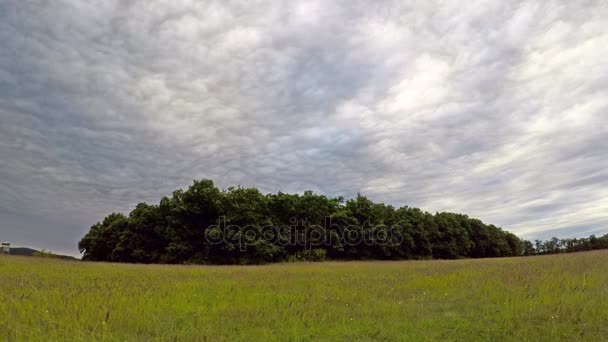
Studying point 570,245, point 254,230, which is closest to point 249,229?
point 254,230

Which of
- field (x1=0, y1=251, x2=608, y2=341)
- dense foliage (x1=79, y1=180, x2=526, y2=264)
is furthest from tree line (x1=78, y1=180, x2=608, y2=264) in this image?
field (x1=0, y1=251, x2=608, y2=341)

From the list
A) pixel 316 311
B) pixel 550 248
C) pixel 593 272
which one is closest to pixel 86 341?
pixel 316 311

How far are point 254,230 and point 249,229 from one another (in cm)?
58

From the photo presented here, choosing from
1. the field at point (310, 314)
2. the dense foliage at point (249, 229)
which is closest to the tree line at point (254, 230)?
the dense foliage at point (249, 229)

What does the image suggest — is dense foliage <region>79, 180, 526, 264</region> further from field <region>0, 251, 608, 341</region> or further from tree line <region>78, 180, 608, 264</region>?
field <region>0, 251, 608, 341</region>

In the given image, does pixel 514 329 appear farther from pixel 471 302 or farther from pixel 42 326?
pixel 42 326

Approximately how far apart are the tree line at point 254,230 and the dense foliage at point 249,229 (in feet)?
0.36

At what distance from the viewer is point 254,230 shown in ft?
136

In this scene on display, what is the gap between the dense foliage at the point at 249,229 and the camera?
135ft

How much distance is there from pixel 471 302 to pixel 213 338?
6092 mm

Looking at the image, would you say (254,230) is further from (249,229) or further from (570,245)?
(570,245)

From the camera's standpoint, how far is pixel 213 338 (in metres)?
5.86

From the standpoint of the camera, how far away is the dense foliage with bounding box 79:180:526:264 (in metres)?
41.0

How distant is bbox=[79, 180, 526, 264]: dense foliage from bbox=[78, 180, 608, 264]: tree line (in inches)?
4.3
